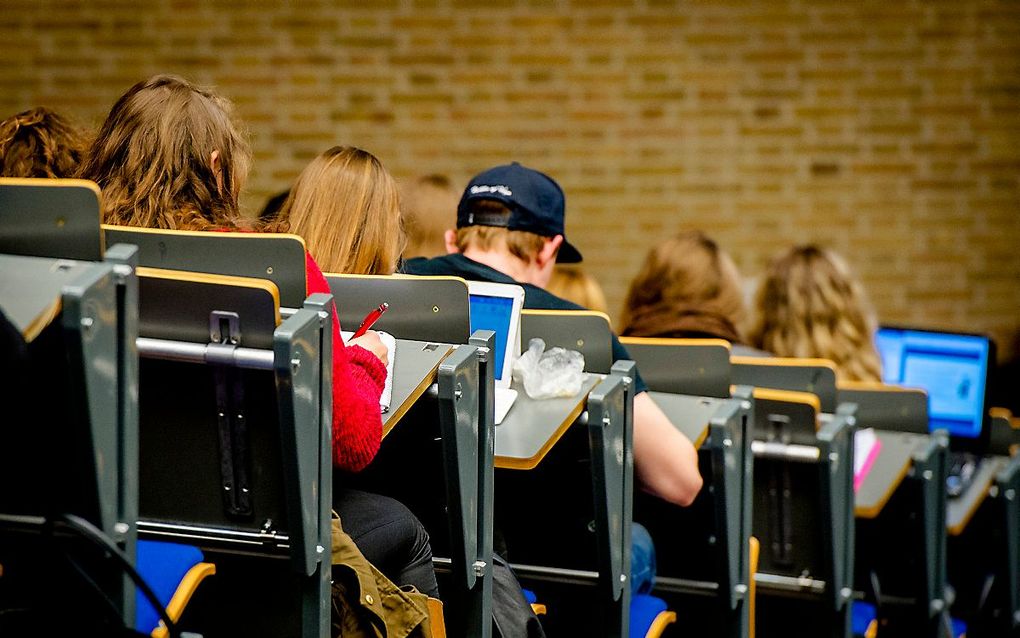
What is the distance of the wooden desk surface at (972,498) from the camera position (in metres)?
4.19

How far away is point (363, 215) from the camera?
2564 millimetres

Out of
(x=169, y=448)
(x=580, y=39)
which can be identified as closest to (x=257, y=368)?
(x=169, y=448)

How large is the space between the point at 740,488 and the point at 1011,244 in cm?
355

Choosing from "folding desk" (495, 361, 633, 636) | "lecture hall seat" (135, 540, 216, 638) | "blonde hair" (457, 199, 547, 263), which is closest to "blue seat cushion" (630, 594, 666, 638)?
"folding desk" (495, 361, 633, 636)

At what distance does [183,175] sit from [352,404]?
1.60 ft

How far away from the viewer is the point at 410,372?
86.7 inches

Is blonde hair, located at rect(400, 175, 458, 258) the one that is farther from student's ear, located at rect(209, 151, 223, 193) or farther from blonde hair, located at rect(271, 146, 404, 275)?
student's ear, located at rect(209, 151, 223, 193)

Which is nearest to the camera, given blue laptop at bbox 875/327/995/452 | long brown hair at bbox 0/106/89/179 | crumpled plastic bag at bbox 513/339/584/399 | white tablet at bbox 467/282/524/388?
long brown hair at bbox 0/106/89/179

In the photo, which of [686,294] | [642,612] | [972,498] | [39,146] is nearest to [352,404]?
[39,146]

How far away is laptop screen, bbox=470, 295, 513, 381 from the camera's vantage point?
2.61 m

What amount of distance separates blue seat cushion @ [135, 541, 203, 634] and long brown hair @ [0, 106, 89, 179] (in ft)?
2.35

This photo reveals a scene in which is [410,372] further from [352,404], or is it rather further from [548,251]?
[548,251]

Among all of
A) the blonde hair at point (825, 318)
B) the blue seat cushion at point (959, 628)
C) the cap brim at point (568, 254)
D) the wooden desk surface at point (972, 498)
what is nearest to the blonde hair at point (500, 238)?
the cap brim at point (568, 254)

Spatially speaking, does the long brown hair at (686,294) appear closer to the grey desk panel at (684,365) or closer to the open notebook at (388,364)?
the grey desk panel at (684,365)
